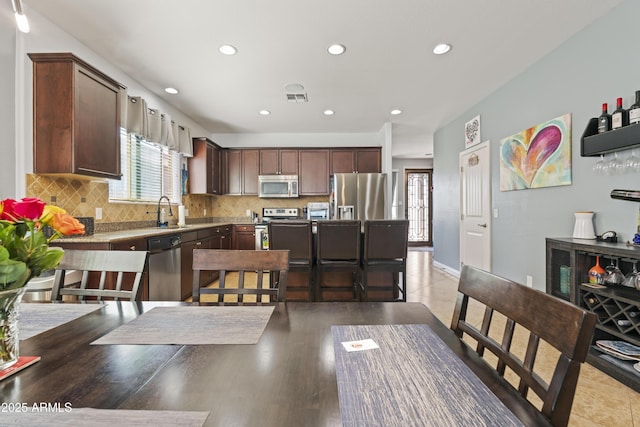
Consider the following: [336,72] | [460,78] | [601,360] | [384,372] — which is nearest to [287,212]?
[336,72]

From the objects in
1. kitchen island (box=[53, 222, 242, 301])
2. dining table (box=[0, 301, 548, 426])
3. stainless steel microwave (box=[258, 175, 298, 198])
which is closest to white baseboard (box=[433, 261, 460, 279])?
stainless steel microwave (box=[258, 175, 298, 198])

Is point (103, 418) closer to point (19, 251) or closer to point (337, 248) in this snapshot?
point (19, 251)

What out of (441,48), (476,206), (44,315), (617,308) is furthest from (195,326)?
(476,206)

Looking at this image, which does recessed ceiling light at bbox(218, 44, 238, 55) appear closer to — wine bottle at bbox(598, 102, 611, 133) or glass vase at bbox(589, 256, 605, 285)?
wine bottle at bbox(598, 102, 611, 133)

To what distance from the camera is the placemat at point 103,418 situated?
52 centimetres

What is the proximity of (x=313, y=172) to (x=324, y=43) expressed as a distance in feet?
10.5

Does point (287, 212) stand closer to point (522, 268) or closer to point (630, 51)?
point (522, 268)

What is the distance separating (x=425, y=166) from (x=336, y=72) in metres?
6.35

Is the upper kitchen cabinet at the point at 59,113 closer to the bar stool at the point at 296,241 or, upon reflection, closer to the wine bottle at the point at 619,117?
the bar stool at the point at 296,241

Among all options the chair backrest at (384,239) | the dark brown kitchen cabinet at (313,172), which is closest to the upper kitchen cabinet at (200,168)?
the dark brown kitchen cabinet at (313,172)

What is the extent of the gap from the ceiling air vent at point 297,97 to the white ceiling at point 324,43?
4.4 inches

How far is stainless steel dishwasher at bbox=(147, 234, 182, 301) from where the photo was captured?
2.94 meters

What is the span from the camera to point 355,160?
590cm

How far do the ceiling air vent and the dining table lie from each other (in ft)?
11.9
